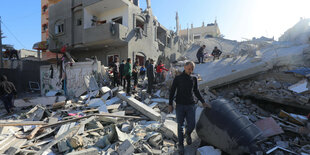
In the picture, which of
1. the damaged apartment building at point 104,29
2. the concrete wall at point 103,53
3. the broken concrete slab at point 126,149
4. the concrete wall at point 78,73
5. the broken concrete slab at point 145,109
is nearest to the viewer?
the broken concrete slab at point 126,149

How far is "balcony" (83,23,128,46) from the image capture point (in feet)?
38.4

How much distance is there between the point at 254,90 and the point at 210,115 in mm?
3823

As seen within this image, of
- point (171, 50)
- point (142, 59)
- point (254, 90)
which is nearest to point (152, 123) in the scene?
point (254, 90)

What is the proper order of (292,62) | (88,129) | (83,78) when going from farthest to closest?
1. (83,78)
2. (292,62)
3. (88,129)

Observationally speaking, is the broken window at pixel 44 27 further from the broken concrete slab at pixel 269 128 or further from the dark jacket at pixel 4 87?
the broken concrete slab at pixel 269 128

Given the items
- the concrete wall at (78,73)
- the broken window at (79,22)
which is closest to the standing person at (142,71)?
the concrete wall at (78,73)

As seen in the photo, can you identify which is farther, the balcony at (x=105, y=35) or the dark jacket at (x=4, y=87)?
the balcony at (x=105, y=35)

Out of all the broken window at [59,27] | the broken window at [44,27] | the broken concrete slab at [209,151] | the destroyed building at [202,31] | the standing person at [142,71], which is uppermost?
the destroyed building at [202,31]

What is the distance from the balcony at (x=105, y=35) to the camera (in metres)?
11.7

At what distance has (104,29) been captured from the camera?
11.9 m

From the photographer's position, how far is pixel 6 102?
6.76m

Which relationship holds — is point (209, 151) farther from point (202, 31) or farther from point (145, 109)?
point (202, 31)

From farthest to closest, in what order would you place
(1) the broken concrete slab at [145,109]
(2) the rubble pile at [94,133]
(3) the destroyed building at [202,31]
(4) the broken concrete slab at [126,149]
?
1. (3) the destroyed building at [202,31]
2. (1) the broken concrete slab at [145,109]
3. (2) the rubble pile at [94,133]
4. (4) the broken concrete slab at [126,149]

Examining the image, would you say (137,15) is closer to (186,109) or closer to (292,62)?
(292,62)
